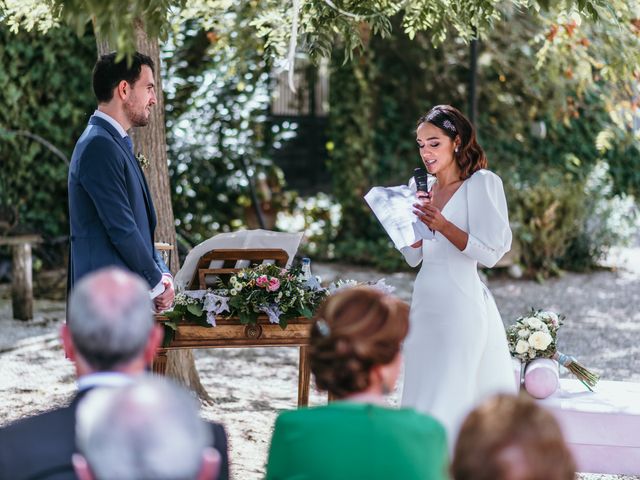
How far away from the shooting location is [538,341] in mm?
5152

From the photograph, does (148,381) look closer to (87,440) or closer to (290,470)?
(87,440)

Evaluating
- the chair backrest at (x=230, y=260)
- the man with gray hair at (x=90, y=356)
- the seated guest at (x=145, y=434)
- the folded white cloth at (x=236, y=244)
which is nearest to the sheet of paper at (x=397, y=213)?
the folded white cloth at (x=236, y=244)

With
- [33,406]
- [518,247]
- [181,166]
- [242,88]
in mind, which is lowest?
[33,406]

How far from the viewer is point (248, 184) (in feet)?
38.8

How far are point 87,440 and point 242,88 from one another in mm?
9665

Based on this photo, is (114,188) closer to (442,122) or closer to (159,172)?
(442,122)

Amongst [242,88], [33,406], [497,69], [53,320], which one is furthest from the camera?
[497,69]

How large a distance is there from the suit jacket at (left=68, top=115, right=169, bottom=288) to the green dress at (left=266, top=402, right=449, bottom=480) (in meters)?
1.99

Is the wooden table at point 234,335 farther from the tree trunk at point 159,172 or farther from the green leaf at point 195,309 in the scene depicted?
the tree trunk at point 159,172

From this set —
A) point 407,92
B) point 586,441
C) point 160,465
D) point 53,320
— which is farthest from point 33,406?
point 407,92

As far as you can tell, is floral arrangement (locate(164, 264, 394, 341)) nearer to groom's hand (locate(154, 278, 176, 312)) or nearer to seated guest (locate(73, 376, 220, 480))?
groom's hand (locate(154, 278, 176, 312))

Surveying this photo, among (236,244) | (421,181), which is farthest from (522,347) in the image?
(236,244)

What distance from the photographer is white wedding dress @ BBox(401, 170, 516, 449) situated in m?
4.24

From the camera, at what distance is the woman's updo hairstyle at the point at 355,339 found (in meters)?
2.45
